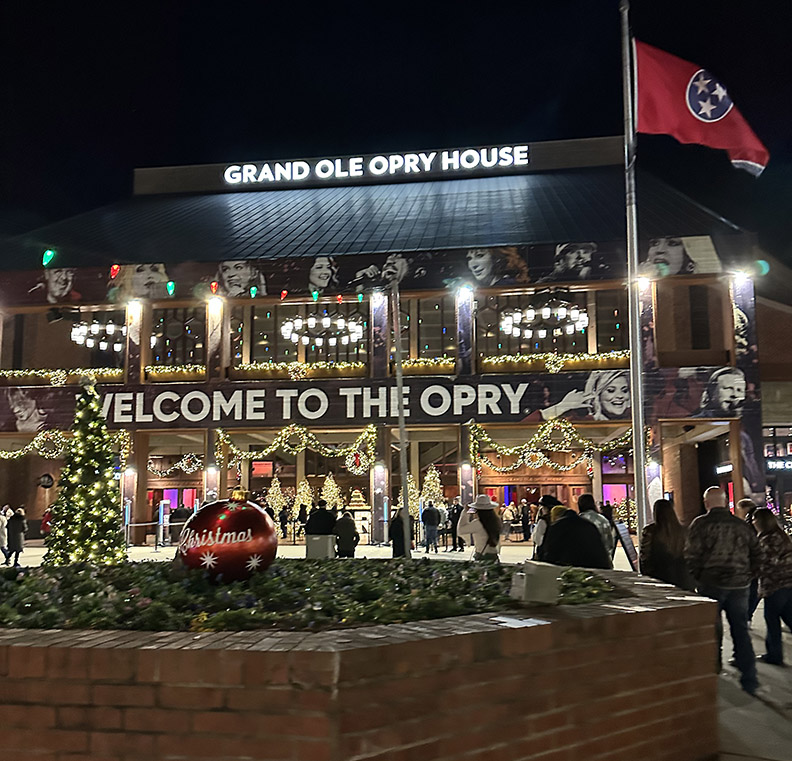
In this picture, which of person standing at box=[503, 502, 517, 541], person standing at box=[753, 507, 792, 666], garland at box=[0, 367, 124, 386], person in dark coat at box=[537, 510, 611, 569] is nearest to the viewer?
person in dark coat at box=[537, 510, 611, 569]

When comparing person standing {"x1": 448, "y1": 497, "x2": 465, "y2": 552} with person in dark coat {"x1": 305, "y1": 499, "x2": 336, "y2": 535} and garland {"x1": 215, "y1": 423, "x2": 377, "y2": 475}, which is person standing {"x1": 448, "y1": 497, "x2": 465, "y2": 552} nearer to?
garland {"x1": 215, "y1": 423, "x2": 377, "y2": 475}

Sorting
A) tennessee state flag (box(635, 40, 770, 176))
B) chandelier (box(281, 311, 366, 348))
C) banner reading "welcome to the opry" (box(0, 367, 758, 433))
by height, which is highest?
tennessee state flag (box(635, 40, 770, 176))

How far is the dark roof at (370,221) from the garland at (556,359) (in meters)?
3.82

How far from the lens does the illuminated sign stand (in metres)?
36.9

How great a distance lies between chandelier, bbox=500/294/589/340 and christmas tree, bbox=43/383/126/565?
1339 cm

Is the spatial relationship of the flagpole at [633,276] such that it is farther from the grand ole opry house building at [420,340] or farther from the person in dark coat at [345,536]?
the grand ole opry house building at [420,340]

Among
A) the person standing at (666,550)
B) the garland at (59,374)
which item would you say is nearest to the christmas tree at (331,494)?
the garland at (59,374)

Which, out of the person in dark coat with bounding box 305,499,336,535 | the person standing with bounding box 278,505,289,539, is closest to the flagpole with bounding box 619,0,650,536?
the person in dark coat with bounding box 305,499,336,535

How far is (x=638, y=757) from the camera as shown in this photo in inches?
184

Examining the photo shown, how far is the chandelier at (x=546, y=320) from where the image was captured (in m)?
25.8

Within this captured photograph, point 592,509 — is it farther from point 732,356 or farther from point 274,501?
point 274,501

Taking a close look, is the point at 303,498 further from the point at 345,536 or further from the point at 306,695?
the point at 306,695

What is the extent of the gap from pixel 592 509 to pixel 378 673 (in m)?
7.42

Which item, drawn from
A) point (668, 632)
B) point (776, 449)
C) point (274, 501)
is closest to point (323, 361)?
point (274, 501)
